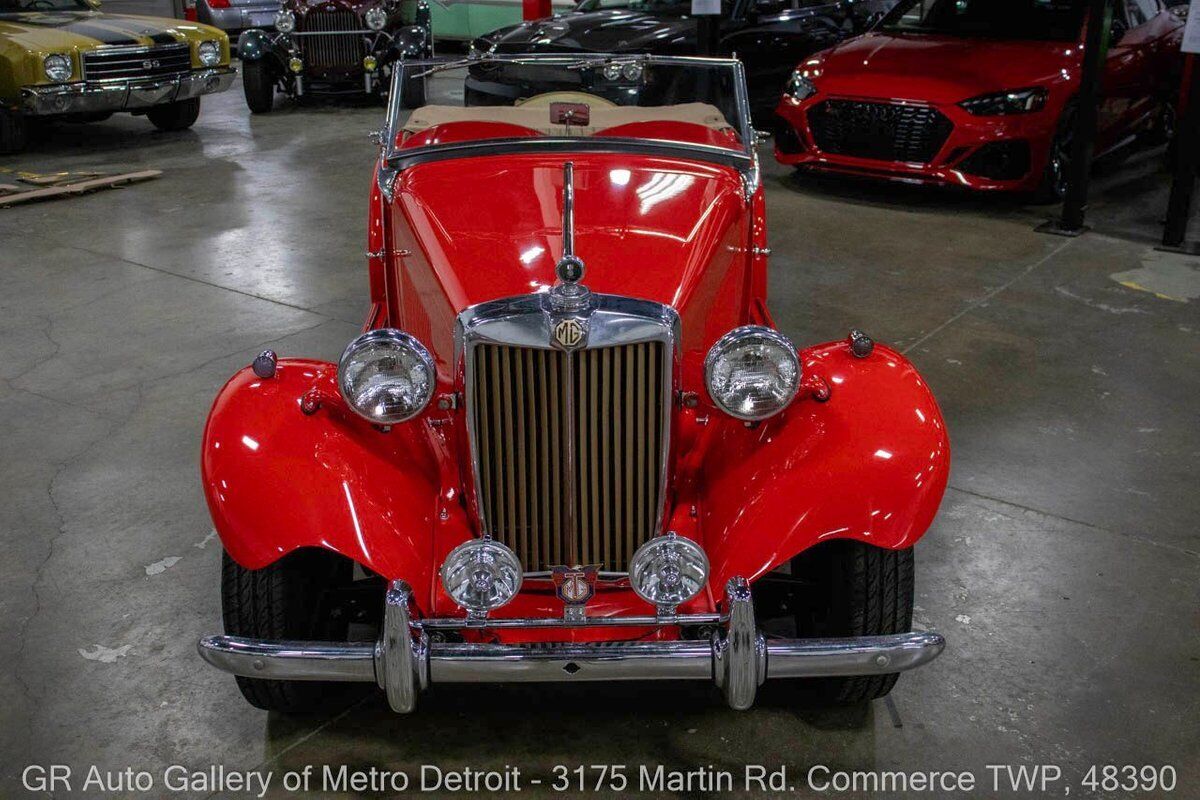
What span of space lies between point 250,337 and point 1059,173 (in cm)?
488

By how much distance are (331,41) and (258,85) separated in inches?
32.1

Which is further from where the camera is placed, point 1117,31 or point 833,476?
point 1117,31

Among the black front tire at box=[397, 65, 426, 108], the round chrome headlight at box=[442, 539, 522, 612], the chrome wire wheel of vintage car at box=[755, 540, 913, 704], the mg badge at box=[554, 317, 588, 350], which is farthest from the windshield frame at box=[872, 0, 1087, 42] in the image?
the round chrome headlight at box=[442, 539, 522, 612]

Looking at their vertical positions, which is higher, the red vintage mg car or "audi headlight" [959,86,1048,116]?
"audi headlight" [959,86,1048,116]

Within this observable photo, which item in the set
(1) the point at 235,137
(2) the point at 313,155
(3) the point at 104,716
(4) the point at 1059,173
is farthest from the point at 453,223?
(1) the point at 235,137

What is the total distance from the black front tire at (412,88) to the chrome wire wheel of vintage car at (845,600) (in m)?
2.00

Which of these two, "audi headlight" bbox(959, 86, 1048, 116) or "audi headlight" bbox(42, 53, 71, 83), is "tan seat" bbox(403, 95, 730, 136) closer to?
"audi headlight" bbox(959, 86, 1048, 116)

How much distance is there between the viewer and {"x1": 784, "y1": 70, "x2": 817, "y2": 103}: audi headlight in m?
6.84

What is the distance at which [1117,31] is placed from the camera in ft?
23.3

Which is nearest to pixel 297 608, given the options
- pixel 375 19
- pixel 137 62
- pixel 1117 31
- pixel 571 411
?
pixel 571 411

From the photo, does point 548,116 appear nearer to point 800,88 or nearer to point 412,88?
point 412,88

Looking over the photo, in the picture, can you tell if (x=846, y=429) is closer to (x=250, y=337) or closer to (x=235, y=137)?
(x=250, y=337)

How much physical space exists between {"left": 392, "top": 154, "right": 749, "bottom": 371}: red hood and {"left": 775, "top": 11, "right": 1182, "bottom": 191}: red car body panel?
4.00 metres

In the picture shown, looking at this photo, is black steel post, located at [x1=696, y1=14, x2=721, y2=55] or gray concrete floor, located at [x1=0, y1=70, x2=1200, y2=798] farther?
black steel post, located at [x1=696, y1=14, x2=721, y2=55]
